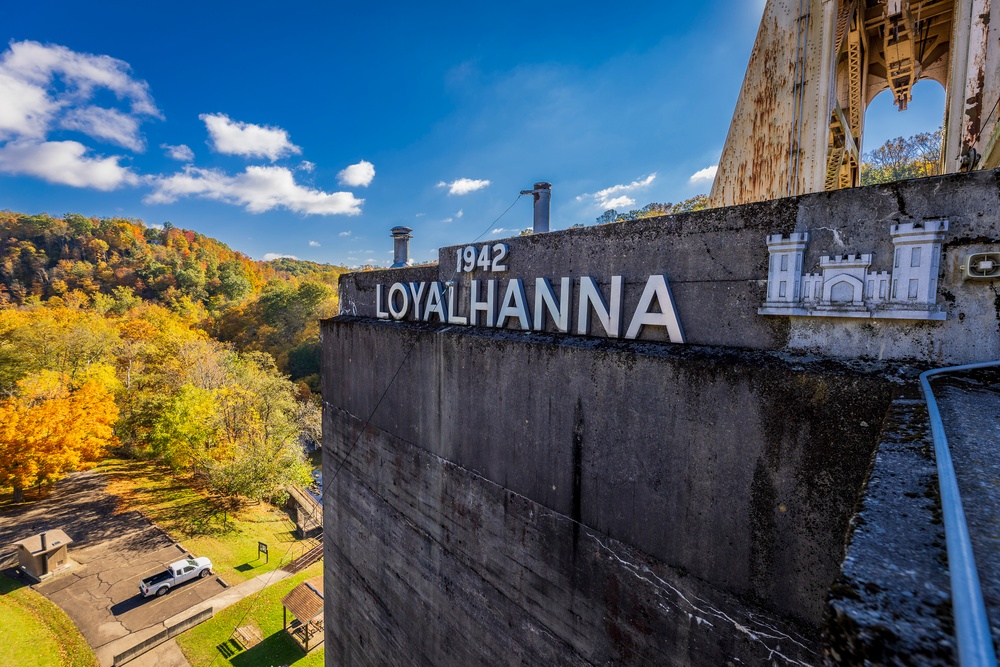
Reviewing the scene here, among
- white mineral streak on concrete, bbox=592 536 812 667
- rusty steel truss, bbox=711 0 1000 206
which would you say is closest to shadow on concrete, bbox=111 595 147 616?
white mineral streak on concrete, bbox=592 536 812 667

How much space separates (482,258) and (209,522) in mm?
21833

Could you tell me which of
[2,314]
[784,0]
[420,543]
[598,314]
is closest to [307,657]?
[420,543]

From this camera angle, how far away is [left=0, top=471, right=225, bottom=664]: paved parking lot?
43.1 feet

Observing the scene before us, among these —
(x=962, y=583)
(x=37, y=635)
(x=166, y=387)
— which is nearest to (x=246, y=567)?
(x=37, y=635)

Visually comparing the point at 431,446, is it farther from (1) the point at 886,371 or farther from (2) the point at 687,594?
(1) the point at 886,371

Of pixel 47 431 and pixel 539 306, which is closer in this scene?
pixel 539 306

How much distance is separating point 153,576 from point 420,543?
15.4 meters

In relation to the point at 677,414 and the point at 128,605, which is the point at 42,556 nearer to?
the point at 128,605

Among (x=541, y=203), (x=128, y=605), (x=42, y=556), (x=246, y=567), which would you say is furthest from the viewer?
(x=246, y=567)

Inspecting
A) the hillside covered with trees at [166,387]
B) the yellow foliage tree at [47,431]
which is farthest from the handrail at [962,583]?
the yellow foliage tree at [47,431]

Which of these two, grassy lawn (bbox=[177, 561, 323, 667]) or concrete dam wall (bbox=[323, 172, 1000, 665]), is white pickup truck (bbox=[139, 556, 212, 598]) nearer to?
grassy lawn (bbox=[177, 561, 323, 667])

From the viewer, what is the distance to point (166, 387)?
2609cm

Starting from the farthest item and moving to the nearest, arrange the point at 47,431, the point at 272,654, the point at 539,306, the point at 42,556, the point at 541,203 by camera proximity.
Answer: the point at 47,431, the point at 42,556, the point at 272,654, the point at 541,203, the point at 539,306

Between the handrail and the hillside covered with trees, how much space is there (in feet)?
75.1
